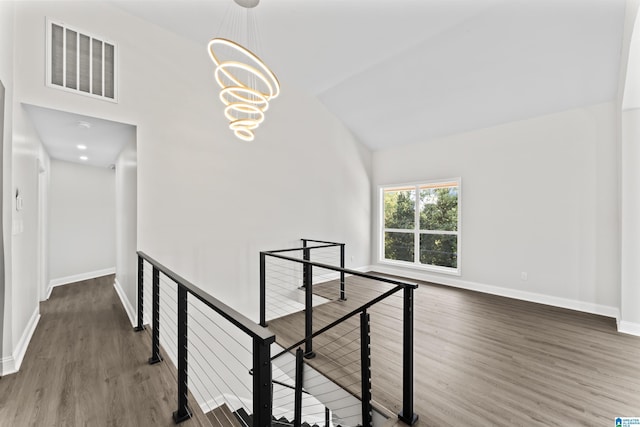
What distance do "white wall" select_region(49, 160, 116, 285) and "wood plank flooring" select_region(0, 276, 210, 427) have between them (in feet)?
8.53

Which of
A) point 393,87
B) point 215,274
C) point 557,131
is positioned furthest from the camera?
point 393,87

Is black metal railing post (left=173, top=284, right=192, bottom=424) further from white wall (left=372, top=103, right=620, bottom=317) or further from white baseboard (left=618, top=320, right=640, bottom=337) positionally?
white wall (left=372, top=103, right=620, bottom=317)

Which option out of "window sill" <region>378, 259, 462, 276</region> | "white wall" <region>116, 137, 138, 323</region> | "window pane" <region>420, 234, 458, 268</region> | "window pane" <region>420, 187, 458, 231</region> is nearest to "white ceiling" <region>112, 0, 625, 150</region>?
"window pane" <region>420, 187, 458, 231</region>

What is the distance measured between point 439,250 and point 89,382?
5826 millimetres

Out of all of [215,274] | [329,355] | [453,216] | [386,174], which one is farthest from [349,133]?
[329,355]

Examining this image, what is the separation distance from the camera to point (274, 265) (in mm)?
5172

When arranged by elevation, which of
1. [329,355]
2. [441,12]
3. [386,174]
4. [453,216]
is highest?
[441,12]

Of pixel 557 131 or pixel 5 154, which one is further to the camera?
pixel 557 131

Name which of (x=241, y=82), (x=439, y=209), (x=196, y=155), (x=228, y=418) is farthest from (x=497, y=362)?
(x=241, y=82)

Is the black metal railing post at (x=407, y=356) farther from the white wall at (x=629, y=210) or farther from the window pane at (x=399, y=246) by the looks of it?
the window pane at (x=399, y=246)

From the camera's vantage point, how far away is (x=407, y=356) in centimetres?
205

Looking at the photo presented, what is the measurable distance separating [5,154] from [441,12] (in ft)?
15.9

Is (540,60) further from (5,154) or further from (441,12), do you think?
(5,154)

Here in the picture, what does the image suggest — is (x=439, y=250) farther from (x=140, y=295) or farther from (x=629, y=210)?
(x=140, y=295)
